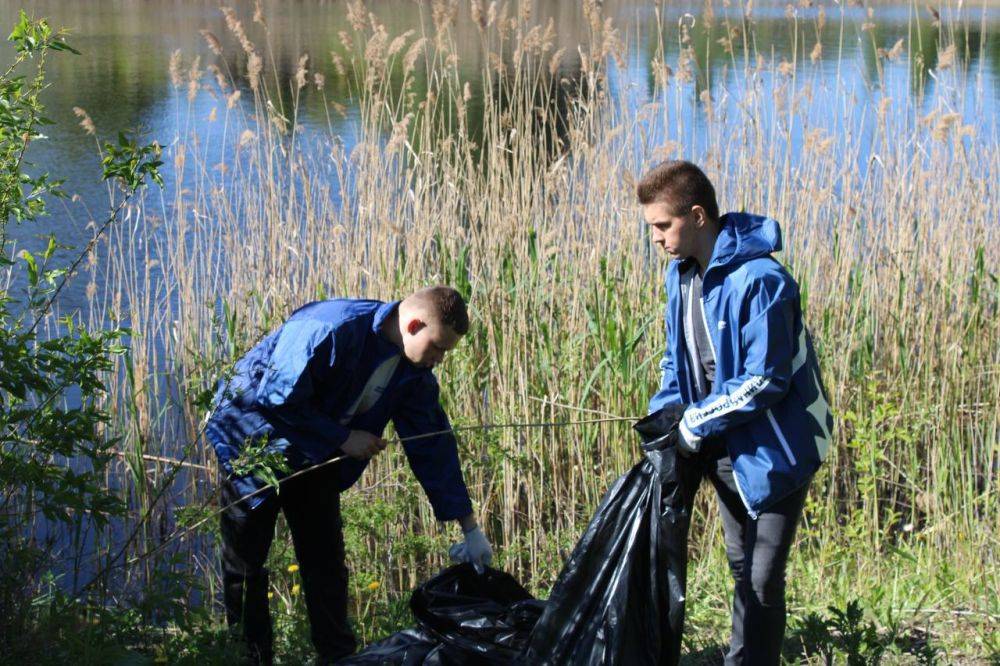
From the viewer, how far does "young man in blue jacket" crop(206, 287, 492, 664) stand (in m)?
2.88

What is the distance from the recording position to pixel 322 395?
2986 millimetres

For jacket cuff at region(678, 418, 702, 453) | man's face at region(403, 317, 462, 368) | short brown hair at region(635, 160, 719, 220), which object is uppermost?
short brown hair at region(635, 160, 719, 220)

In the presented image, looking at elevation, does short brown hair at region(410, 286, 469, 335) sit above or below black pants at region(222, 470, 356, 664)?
above

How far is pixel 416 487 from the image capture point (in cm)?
398

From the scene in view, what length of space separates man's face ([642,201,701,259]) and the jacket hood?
0.23 ft

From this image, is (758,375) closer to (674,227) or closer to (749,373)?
(749,373)

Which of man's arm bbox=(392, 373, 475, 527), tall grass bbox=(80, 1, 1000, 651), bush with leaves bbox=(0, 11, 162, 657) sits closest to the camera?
bush with leaves bbox=(0, 11, 162, 657)

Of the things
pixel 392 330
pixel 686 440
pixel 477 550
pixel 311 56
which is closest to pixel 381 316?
pixel 392 330

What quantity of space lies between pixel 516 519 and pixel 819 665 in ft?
4.77

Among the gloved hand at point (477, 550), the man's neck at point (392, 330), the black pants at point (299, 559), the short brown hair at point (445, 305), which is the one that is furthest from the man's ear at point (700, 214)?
the black pants at point (299, 559)

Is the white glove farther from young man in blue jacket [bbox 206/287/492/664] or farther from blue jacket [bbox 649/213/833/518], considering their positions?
young man in blue jacket [bbox 206/287/492/664]

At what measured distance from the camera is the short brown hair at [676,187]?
8.96 ft

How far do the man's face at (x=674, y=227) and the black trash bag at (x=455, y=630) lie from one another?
104 centimetres

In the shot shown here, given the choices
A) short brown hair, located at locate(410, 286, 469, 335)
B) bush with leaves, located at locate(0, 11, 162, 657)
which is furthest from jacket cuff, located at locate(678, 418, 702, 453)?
bush with leaves, located at locate(0, 11, 162, 657)
